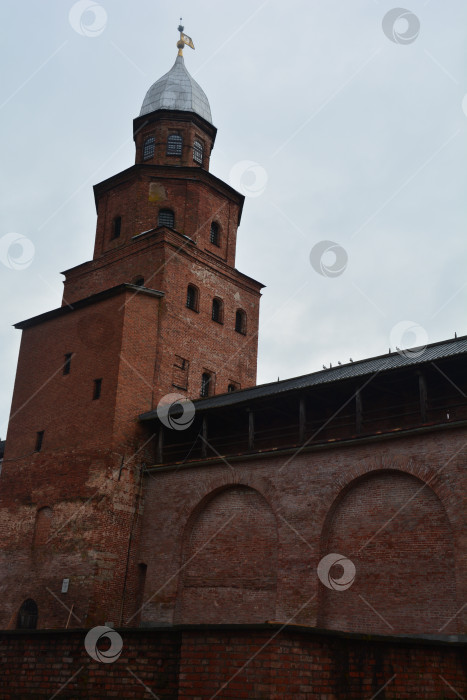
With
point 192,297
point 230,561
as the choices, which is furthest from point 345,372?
point 192,297

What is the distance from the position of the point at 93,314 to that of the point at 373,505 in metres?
12.6

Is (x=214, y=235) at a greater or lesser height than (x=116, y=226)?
lesser

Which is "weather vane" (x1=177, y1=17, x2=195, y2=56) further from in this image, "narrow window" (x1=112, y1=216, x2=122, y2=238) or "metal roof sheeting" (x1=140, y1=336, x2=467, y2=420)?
"metal roof sheeting" (x1=140, y1=336, x2=467, y2=420)

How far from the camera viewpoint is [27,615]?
865 inches

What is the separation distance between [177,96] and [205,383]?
1323cm

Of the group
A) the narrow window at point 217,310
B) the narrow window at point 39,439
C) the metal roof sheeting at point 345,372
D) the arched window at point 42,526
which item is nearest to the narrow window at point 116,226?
the narrow window at point 217,310

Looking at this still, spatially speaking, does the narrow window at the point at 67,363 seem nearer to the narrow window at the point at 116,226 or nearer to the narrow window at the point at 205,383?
the narrow window at the point at 205,383

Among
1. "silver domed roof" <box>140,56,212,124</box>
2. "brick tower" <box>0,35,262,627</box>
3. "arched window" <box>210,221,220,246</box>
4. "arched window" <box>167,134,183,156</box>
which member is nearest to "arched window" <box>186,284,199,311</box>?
"brick tower" <box>0,35,262,627</box>

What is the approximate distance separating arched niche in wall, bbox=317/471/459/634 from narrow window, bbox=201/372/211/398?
31.9 feet

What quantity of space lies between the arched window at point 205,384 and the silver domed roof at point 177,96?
11.7 m

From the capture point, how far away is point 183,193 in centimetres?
2864

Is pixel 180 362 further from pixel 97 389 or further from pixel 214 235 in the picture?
pixel 214 235

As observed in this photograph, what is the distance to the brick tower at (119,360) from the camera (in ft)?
71.4

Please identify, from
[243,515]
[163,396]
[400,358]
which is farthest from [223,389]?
[400,358]
